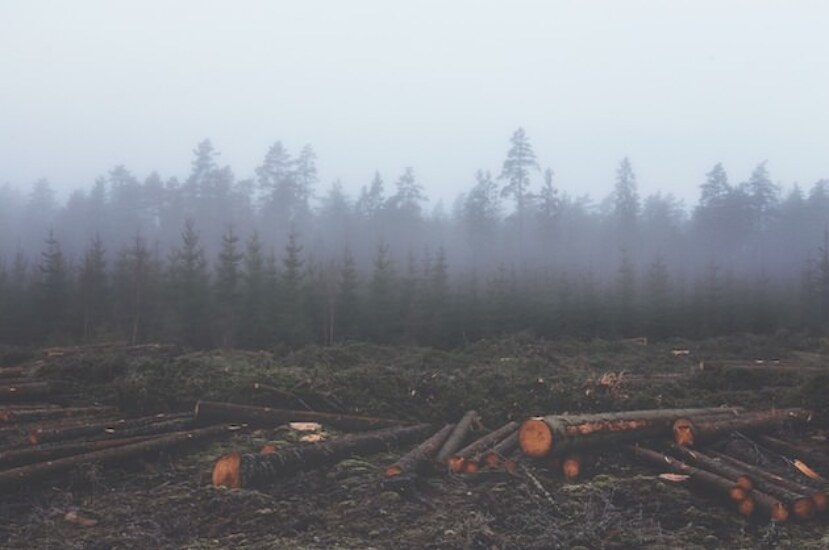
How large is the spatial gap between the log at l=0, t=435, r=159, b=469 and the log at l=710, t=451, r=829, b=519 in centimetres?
856

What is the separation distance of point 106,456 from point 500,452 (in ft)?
17.7

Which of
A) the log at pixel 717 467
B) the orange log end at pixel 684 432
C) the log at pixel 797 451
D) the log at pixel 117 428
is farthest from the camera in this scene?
the log at pixel 117 428

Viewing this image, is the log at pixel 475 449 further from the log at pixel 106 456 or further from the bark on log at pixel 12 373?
the bark on log at pixel 12 373

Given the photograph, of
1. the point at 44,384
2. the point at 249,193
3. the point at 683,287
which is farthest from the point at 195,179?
the point at 44,384

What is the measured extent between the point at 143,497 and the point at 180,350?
17.4 metres

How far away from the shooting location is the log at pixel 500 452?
23.8ft

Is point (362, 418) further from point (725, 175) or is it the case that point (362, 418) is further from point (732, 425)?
point (725, 175)

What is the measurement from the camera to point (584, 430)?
7352 millimetres

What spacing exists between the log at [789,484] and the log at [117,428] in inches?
332

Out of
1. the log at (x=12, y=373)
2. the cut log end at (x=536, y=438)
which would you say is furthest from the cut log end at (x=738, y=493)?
the log at (x=12, y=373)

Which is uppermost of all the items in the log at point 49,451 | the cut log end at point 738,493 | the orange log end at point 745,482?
the log at point 49,451

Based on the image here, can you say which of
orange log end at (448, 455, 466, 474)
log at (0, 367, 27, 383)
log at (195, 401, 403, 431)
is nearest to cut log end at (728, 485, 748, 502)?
orange log end at (448, 455, 466, 474)

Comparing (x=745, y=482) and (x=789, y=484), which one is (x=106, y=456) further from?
(x=789, y=484)

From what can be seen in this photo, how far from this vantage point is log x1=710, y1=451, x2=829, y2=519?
5.80m
